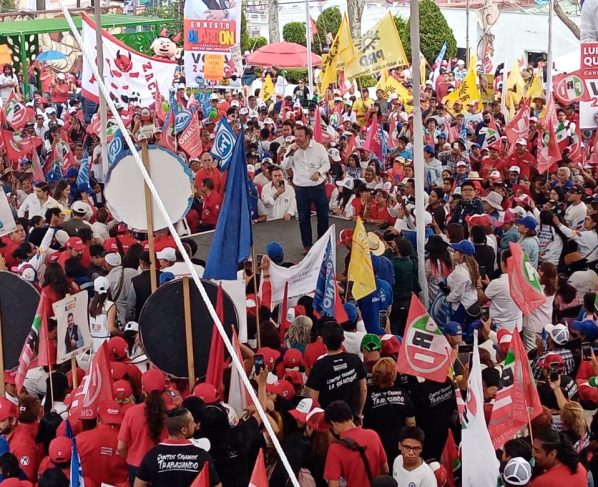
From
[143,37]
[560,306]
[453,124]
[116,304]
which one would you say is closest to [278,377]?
[116,304]

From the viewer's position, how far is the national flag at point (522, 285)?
918 centimetres

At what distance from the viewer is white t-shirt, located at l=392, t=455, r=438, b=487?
20.5 ft

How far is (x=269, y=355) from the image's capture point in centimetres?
802

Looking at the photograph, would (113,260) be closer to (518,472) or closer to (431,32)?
(518,472)

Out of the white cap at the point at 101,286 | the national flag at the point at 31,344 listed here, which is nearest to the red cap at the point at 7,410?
the national flag at the point at 31,344

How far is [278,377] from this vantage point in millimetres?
7793

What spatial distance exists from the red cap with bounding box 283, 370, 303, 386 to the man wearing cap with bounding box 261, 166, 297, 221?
264 inches

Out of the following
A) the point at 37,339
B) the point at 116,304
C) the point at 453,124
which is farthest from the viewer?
the point at 453,124

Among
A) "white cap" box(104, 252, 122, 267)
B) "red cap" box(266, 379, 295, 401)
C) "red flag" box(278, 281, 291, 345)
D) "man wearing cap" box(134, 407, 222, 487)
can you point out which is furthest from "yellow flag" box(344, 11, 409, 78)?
"man wearing cap" box(134, 407, 222, 487)

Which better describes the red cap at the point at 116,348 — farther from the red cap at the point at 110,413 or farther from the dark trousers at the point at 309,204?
the dark trousers at the point at 309,204

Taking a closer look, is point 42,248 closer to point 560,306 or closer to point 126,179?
point 126,179

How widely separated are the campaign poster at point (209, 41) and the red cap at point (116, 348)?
12.2m

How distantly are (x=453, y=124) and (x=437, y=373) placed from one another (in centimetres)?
1256

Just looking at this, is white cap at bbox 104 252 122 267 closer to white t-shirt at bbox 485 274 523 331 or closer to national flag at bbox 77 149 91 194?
white t-shirt at bbox 485 274 523 331
